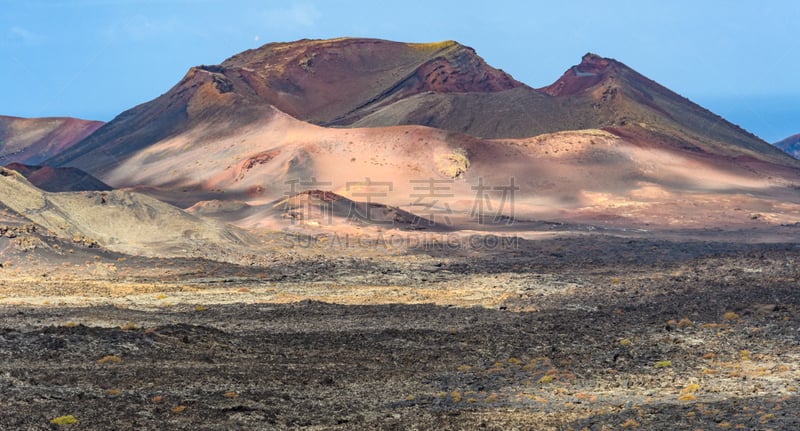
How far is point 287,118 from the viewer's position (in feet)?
221

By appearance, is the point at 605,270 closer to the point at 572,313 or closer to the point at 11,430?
the point at 572,313

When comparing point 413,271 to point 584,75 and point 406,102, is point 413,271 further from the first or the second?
point 584,75

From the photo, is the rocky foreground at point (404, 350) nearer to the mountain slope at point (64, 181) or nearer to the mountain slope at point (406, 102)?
the mountain slope at point (64, 181)

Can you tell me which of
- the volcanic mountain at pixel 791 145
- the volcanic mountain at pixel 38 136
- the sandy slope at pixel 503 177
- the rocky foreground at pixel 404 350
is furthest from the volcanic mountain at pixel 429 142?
the volcanic mountain at pixel 791 145

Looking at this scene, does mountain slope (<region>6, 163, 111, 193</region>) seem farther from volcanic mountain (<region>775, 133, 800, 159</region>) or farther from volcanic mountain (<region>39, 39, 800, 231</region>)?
volcanic mountain (<region>775, 133, 800, 159</region>)

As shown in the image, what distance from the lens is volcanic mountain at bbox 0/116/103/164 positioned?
9638 cm

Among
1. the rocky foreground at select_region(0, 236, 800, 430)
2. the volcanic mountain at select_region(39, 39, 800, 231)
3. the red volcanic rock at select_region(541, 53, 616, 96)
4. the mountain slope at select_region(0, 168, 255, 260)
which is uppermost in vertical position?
the red volcanic rock at select_region(541, 53, 616, 96)

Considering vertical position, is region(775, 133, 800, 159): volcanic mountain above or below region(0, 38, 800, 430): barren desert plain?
above

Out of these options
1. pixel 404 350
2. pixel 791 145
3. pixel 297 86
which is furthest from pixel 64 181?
pixel 791 145

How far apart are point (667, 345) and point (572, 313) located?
4.28 meters

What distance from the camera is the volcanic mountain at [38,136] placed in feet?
316

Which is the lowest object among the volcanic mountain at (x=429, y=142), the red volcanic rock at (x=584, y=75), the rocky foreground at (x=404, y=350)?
the rocky foreground at (x=404, y=350)

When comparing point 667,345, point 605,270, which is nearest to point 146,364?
point 667,345

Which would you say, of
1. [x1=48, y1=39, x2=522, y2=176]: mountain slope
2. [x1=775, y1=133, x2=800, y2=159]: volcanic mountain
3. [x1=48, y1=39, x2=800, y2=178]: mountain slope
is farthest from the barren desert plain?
[x1=775, y1=133, x2=800, y2=159]: volcanic mountain
